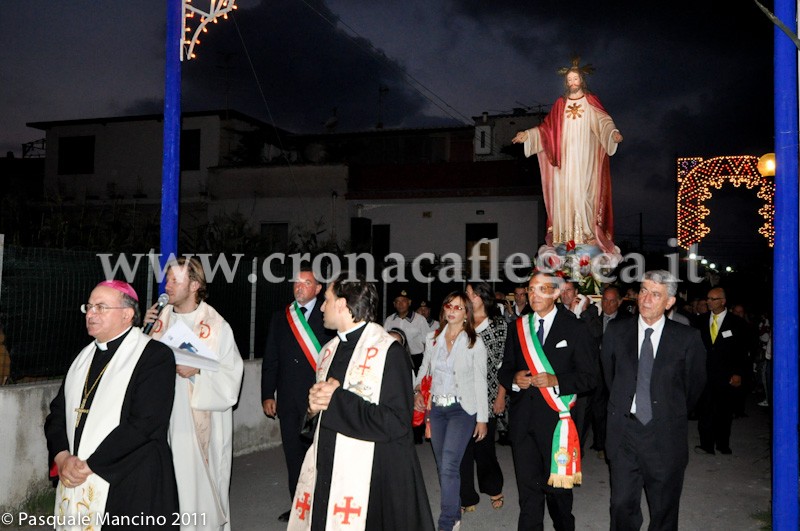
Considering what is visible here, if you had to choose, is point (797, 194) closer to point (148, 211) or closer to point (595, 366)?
point (595, 366)

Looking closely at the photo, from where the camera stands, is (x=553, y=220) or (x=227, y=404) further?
(x=553, y=220)

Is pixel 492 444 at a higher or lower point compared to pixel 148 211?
lower

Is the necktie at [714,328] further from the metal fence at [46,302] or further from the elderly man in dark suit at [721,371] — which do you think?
the metal fence at [46,302]

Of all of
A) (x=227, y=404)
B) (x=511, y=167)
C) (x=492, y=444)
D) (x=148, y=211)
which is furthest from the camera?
(x=148, y=211)

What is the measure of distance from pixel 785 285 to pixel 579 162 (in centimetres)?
690

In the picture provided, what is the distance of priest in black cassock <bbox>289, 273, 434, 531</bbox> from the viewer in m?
3.94

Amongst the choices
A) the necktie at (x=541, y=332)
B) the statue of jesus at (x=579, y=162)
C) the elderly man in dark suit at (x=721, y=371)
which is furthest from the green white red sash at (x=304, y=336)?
the elderly man in dark suit at (x=721, y=371)

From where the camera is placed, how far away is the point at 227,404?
5.38 meters

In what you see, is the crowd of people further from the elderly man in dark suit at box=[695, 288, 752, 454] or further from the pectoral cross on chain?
the elderly man in dark suit at box=[695, 288, 752, 454]

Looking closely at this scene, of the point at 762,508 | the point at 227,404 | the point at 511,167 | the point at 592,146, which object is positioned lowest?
the point at 762,508

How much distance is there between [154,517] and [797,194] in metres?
3.87

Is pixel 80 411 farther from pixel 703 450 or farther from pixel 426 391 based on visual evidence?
pixel 703 450

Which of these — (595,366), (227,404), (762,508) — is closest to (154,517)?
(227,404)

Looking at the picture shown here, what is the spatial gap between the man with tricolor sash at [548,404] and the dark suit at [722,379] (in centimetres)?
471
